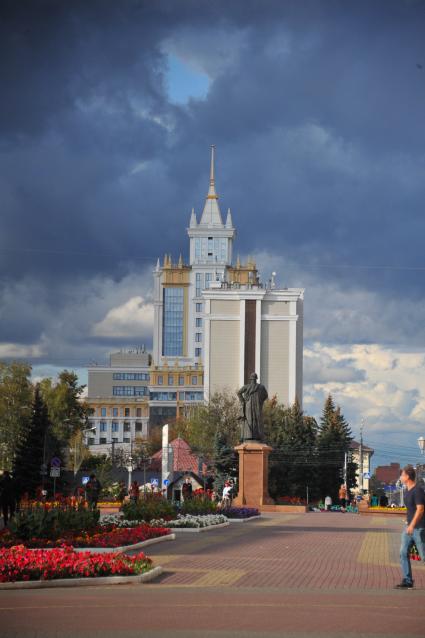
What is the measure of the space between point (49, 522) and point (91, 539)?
866mm

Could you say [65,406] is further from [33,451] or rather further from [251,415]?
[251,415]

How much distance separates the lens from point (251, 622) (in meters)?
12.7

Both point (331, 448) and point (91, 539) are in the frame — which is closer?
point (91, 539)

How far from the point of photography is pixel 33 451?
70375mm

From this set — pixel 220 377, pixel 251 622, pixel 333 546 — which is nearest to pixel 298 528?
pixel 333 546

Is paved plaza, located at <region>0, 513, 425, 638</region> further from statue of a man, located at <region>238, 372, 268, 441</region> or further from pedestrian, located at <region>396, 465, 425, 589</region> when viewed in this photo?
statue of a man, located at <region>238, 372, 268, 441</region>

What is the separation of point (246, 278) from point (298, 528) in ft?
537

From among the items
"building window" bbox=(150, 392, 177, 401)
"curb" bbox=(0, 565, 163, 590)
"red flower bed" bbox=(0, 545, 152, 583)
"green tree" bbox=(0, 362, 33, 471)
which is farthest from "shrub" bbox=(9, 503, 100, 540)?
"building window" bbox=(150, 392, 177, 401)

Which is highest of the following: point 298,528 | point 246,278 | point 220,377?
point 246,278

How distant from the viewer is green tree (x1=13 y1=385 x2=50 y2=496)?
68312 mm

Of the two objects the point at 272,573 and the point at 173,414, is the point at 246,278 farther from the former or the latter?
the point at 272,573

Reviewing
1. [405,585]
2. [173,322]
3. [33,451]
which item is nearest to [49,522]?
[405,585]

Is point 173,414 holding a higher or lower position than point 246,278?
lower

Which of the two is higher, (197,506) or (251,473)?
(251,473)
